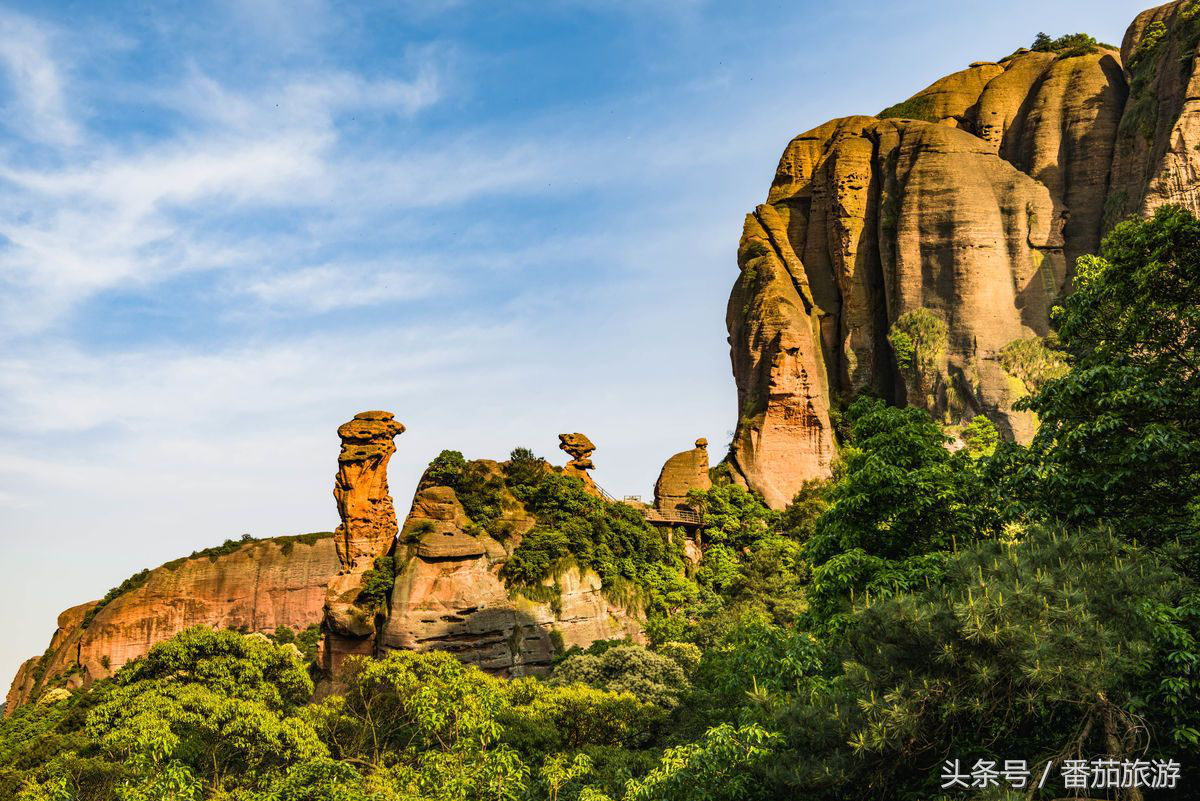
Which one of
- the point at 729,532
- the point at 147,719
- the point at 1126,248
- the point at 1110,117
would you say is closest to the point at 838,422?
the point at 729,532

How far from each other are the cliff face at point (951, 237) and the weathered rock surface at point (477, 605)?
14.7 meters

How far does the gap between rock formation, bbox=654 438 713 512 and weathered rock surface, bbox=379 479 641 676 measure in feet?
34.9

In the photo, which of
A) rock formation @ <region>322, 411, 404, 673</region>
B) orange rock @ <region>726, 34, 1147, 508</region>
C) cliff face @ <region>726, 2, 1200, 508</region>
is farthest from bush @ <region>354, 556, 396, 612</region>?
cliff face @ <region>726, 2, 1200, 508</region>

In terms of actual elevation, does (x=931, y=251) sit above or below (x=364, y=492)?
above

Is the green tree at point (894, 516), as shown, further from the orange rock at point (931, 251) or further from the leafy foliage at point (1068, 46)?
the leafy foliage at point (1068, 46)

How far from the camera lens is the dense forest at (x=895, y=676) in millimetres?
8953

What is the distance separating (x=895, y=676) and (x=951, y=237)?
4052 centimetres

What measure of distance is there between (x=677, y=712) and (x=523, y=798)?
8.14 metres

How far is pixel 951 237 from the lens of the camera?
151 feet

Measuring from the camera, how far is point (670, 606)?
123 feet

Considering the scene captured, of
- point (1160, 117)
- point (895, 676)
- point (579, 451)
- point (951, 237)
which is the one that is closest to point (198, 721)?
point (895, 676)

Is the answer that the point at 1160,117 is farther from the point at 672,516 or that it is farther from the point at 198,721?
the point at 198,721

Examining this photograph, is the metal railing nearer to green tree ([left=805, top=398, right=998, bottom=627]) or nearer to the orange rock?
the orange rock

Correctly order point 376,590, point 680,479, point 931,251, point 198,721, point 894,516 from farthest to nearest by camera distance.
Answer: point 931,251, point 680,479, point 376,590, point 198,721, point 894,516
